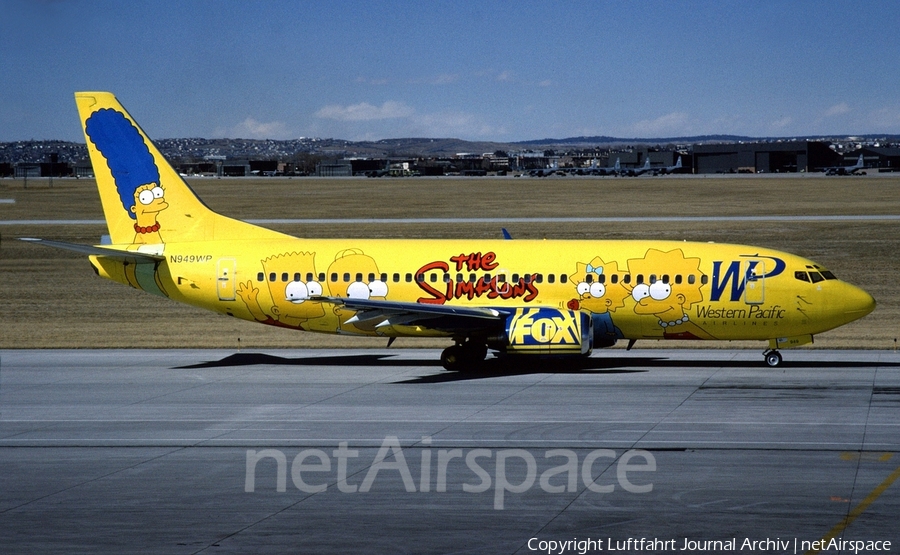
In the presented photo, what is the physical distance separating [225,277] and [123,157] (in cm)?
609

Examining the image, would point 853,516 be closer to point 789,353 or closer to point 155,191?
point 789,353

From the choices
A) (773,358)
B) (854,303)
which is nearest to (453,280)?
(773,358)

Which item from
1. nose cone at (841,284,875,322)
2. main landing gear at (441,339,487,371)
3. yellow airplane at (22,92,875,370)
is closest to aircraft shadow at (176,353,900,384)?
main landing gear at (441,339,487,371)

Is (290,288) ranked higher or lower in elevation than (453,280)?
lower

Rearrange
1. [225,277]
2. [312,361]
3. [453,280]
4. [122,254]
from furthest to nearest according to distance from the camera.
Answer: [312,361], [225,277], [122,254], [453,280]

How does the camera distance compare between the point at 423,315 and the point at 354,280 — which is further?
the point at 354,280

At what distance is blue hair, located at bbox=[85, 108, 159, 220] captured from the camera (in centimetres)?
4000

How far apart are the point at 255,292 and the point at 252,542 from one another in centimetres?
2115

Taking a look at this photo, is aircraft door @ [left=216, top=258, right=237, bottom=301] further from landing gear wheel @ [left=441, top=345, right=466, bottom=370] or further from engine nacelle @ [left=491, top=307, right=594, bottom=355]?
engine nacelle @ [left=491, top=307, right=594, bottom=355]

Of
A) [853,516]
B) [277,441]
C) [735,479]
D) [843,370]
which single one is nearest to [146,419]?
[277,441]

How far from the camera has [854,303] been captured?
3597cm

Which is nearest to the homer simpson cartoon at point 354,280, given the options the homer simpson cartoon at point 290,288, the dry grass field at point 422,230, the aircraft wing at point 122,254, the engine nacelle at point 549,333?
the homer simpson cartoon at point 290,288

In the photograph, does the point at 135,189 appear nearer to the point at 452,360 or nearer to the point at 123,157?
the point at 123,157

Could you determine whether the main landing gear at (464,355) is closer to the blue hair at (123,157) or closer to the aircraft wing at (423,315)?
the aircraft wing at (423,315)
